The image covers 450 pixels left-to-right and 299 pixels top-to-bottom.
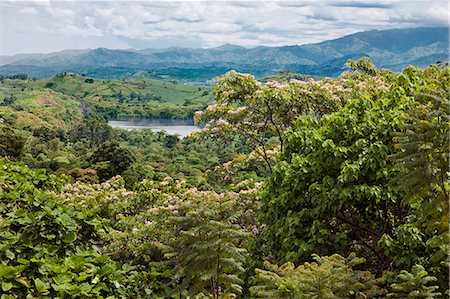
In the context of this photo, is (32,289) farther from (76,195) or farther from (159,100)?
(159,100)

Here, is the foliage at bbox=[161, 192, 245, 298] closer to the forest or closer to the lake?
the forest

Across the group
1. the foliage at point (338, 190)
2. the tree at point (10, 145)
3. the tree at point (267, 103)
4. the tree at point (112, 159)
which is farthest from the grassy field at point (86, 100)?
the foliage at point (338, 190)

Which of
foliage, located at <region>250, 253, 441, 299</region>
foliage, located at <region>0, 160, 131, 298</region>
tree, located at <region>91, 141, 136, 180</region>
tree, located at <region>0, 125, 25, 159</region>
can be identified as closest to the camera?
foliage, located at <region>0, 160, 131, 298</region>

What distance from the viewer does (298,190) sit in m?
6.66

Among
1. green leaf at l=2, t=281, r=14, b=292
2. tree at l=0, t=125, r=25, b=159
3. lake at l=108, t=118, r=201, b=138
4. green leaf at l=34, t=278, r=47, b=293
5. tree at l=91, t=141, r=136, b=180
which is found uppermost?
green leaf at l=2, t=281, r=14, b=292

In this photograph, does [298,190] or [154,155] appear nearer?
[298,190]

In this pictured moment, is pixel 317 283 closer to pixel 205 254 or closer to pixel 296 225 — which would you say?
pixel 205 254

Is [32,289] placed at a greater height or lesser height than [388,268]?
greater

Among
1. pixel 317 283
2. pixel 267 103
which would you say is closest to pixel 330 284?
pixel 317 283

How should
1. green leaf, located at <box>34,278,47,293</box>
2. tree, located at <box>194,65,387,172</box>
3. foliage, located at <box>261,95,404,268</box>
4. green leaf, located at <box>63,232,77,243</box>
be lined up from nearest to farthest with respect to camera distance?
green leaf, located at <box>34,278,47,293</box>, green leaf, located at <box>63,232,77,243</box>, foliage, located at <box>261,95,404,268</box>, tree, located at <box>194,65,387,172</box>

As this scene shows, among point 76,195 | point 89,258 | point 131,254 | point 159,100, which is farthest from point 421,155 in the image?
point 159,100

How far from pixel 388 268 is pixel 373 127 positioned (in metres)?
1.79

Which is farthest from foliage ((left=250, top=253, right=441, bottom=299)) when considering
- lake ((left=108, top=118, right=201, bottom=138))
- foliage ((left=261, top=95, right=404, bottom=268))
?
lake ((left=108, top=118, right=201, bottom=138))

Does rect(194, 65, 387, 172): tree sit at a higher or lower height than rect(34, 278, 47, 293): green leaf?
higher
